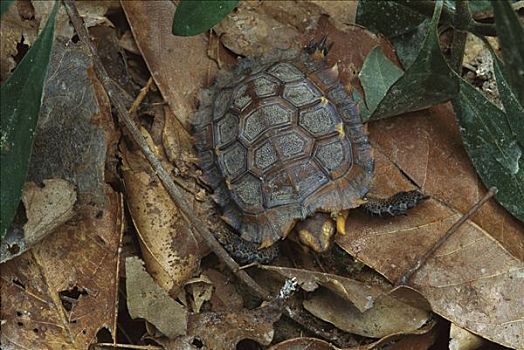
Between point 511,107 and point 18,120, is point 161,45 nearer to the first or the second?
point 18,120

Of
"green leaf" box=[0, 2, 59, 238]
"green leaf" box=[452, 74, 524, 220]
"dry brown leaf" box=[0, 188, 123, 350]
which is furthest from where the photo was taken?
"green leaf" box=[452, 74, 524, 220]

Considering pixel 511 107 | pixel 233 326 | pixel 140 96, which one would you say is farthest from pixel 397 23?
pixel 233 326

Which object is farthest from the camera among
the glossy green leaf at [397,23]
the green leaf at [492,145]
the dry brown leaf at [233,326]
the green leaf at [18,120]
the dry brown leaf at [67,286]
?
the glossy green leaf at [397,23]

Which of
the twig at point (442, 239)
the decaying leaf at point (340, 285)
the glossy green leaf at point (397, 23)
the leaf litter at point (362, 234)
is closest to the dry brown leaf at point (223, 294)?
the leaf litter at point (362, 234)

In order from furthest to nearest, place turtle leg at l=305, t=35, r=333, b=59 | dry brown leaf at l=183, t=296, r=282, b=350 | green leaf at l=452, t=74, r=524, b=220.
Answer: turtle leg at l=305, t=35, r=333, b=59 → green leaf at l=452, t=74, r=524, b=220 → dry brown leaf at l=183, t=296, r=282, b=350

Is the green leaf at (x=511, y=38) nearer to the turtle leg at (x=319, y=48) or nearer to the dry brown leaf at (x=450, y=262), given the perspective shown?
the dry brown leaf at (x=450, y=262)

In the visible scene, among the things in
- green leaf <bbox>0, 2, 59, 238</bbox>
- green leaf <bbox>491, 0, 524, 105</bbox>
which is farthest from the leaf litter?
green leaf <bbox>491, 0, 524, 105</bbox>

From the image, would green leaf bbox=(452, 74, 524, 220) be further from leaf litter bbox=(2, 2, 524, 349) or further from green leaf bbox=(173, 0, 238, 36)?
green leaf bbox=(173, 0, 238, 36)
